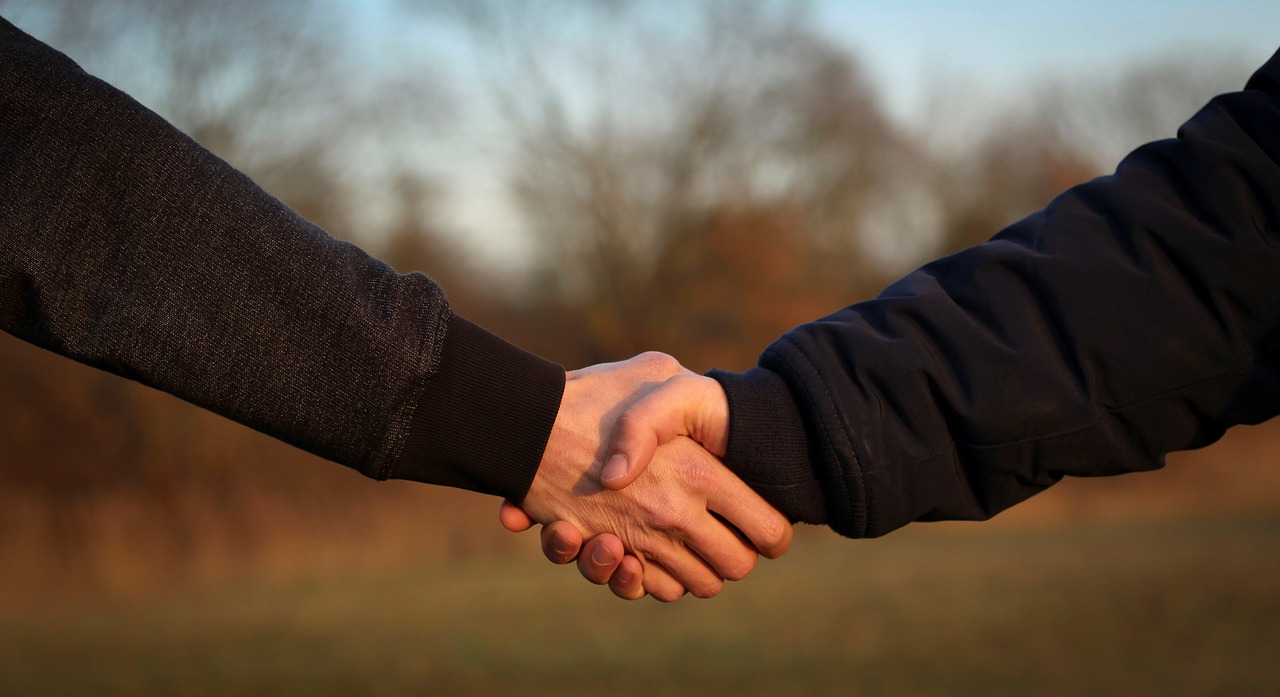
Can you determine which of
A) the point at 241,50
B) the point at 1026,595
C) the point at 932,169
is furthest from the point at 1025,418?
the point at 932,169

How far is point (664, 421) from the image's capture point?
94.2 inches

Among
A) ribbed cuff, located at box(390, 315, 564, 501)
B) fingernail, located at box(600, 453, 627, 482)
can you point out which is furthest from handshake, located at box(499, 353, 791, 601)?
ribbed cuff, located at box(390, 315, 564, 501)

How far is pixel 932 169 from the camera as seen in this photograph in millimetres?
21078

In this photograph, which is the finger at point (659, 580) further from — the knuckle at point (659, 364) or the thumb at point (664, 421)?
the knuckle at point (659, 364)

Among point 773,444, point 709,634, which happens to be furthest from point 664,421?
point 709,634

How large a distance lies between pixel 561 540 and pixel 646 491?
22 centimetres

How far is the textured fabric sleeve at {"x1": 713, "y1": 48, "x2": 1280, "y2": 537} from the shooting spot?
2.09m

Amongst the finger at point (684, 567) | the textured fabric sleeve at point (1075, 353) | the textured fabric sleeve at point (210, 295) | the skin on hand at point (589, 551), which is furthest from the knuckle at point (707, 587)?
the textured fabric sleeve at point (210, 295)

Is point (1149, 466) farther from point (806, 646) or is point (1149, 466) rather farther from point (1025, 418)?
point (806, 646)

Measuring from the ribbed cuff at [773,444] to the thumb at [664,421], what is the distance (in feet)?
0.17

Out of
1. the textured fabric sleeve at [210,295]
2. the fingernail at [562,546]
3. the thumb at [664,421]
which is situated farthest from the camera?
the fingernail at [562,546]

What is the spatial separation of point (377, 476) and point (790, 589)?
1112 cm

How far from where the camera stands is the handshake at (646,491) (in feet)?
7.85

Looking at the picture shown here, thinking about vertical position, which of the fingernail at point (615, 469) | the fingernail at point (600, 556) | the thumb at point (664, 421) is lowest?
the fingernail at point (600, 556)
